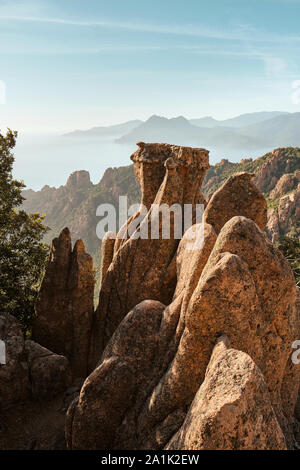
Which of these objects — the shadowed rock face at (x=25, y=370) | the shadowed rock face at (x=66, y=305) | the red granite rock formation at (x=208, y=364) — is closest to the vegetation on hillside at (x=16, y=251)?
the shadowed rock face at (x=66, y=305)

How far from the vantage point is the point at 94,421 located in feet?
37.8

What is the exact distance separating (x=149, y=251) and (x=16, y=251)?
947cm

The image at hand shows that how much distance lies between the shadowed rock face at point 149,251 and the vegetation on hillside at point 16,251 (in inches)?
201

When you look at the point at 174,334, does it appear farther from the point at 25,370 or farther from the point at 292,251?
the point at 292,251

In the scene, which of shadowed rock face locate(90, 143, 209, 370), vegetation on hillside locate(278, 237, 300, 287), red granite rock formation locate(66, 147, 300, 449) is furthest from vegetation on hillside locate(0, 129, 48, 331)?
vegetation on hillside locate(278, 237, 300, 287)

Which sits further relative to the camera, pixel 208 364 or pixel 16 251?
pixel 16 251

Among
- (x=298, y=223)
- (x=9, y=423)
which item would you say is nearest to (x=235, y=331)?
(x=9, y=423)

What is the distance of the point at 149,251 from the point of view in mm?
17516

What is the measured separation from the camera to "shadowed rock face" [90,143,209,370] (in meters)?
17.3

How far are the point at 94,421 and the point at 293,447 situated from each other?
661cm

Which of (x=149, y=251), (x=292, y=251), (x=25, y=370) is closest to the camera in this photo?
(x=25, y=370)

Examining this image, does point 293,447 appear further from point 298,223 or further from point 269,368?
point 298,223

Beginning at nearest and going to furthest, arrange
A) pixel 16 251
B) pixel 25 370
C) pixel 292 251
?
pixel 25 370 → pixel 16 251 → pixel 292 251

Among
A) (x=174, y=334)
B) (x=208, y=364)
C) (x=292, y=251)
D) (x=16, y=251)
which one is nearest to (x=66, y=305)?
(x=16, y=251)
